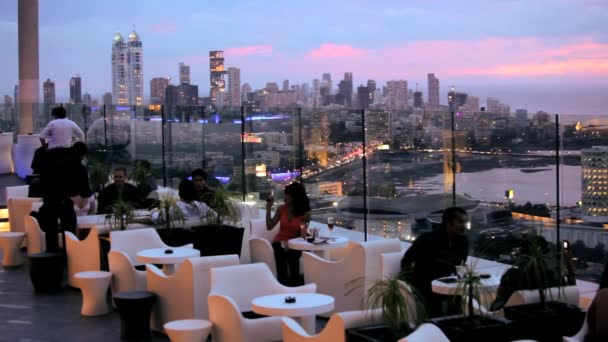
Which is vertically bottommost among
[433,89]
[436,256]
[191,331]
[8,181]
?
[191,331]

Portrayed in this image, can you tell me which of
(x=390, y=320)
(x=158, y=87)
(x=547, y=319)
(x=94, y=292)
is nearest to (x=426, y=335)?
(x=390, y=320)

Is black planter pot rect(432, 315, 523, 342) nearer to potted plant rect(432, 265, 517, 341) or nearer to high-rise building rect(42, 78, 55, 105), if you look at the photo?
potted plant rect(432, 265, 517, 341)

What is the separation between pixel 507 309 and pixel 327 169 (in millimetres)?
6308

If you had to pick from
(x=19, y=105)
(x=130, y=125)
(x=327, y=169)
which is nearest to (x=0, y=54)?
(x=19, y=105)

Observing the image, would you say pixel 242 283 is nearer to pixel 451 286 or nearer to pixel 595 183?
pixel 451 286

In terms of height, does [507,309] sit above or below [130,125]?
below

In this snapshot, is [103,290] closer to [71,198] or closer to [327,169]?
[71,198]

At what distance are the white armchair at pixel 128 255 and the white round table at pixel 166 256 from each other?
15 centimetres

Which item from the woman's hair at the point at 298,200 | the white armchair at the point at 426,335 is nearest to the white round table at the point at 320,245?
the woman's hair at the point at 298,200

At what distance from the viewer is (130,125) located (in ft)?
57.8

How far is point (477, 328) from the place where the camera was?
5289 millimetres

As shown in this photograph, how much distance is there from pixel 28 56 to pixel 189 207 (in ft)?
45.6

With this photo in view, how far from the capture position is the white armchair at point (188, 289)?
25.0 feet

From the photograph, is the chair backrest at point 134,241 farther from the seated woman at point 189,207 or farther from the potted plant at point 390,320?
the potted plant at point 390,320
